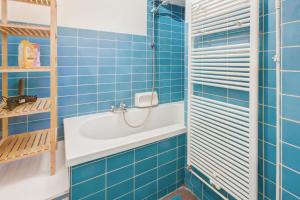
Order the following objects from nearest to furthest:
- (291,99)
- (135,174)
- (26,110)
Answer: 1. (291,99)
2. (26,110)
3. (135,174)

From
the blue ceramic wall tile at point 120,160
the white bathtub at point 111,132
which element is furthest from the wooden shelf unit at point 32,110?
the blue ceramic wall tile at point 120,160

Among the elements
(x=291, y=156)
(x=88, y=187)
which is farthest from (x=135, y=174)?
(x=291, y=156)

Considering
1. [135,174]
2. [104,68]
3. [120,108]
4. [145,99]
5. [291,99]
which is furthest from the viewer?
[145,99]

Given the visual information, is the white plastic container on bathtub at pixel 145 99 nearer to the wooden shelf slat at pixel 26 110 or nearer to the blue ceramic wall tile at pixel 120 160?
the blue ceramic wall tile at pixel 120 160

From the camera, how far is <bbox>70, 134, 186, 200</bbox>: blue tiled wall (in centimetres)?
121

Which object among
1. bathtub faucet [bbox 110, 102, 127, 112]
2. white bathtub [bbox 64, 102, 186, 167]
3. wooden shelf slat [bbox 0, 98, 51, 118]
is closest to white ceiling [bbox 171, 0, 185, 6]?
white bathtub [bbox 64, 102, 186, 167]

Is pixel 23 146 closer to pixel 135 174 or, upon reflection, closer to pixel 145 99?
pixel 135 174

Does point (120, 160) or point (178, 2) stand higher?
point (178, 2)

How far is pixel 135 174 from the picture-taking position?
1434 millimetres

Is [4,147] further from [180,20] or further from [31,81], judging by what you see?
[180,20]

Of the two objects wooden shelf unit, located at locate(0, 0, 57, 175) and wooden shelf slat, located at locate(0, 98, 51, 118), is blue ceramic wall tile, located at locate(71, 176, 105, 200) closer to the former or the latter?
wooden shelf unit, located at locate(0, 0, 57, 175)

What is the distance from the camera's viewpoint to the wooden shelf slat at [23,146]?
1.17 metres

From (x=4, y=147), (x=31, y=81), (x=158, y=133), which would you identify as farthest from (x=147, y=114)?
(x=4, y=147)

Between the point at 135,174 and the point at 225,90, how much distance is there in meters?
0.94
